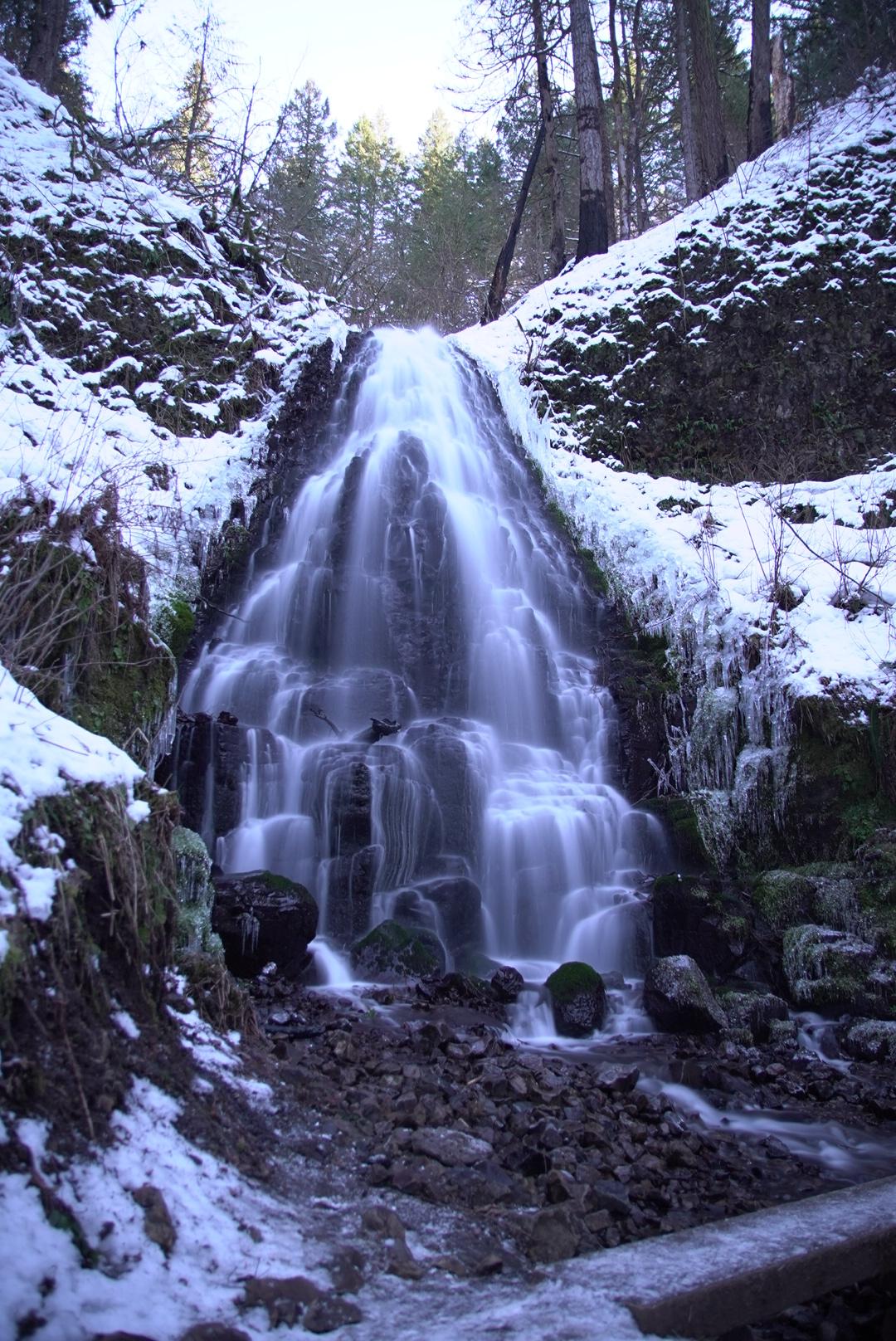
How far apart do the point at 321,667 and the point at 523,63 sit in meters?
15.4

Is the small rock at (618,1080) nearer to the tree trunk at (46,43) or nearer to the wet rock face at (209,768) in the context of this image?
the wet rock face at (209,768)

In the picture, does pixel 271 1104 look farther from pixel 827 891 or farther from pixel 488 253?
pixel 488 253

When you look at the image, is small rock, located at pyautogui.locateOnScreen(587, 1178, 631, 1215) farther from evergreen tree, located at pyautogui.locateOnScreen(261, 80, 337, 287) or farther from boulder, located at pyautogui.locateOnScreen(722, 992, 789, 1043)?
evergreen tree, located at pyautogui.locateOnScreen(261, 80, 337, 287)

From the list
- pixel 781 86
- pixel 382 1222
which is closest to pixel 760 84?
pixel 781 86

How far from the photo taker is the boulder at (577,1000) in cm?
565

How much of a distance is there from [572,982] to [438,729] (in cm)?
327

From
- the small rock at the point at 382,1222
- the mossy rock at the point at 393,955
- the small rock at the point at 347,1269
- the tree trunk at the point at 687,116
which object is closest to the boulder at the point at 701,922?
the mossy rock at the point at 393,955

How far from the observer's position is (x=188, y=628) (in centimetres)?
822

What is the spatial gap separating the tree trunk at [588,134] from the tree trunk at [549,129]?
3.33 ft

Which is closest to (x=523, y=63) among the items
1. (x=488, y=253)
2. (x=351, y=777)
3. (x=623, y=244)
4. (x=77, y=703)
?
(x=623, y=244)

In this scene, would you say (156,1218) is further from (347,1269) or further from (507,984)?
(507,984)

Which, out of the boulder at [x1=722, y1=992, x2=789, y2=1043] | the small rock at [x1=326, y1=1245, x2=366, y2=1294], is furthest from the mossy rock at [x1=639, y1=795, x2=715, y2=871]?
the small rock at [x1=326, y1=1245, x2=366, y2=1294]

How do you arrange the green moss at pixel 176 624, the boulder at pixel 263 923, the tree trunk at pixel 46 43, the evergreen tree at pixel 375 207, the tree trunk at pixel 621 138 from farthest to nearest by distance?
the evergreen tree at pixel 375 207 → the tree trunk at pixel 621 138 → the tree trunk at pixel 46 43 → the green moss at pixel 176 624 → the boulder at pixel 263 923

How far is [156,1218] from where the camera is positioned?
2141 mm
